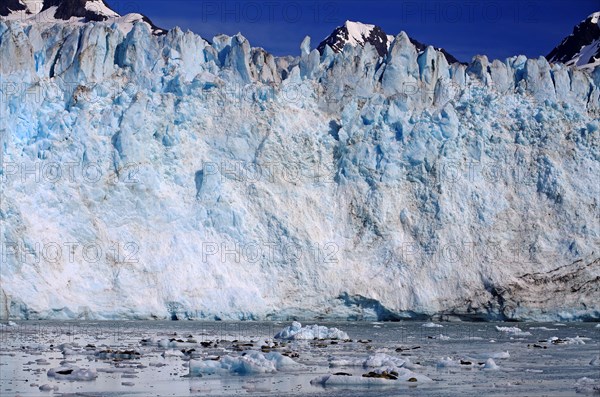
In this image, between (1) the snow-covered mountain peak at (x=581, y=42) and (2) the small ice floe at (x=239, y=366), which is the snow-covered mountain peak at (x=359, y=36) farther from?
(2) the small ice floe at (x=239, y=366)

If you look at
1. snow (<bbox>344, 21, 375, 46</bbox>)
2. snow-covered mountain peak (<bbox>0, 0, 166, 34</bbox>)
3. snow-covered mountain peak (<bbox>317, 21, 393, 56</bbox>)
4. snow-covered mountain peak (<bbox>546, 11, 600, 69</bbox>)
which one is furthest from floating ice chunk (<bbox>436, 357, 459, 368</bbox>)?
snow (<bbox>344, 21, 375, 46</bbox>)

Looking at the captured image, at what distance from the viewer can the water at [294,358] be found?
16047 mm

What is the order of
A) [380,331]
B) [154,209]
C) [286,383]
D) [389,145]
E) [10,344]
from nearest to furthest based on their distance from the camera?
[286,383] → [10,344] → [380,331] → [154,209] → [389,145]

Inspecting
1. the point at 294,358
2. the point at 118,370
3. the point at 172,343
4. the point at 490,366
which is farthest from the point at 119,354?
the point at 490,366

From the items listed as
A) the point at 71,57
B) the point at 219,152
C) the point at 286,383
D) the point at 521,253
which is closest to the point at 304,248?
the point at 219,152

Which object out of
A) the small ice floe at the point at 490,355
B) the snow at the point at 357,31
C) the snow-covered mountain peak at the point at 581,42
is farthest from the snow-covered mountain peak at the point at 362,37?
the small ice floe at the point at 490,355

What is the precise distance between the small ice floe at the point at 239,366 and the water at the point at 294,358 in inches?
12.5

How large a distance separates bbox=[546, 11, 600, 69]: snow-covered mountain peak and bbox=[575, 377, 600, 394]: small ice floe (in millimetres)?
49789

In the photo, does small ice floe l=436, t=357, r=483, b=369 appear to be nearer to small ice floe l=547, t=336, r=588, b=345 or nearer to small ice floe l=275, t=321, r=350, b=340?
small ice floe l=547, t=336, r=588, b=345

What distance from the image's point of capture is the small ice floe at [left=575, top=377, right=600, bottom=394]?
15895 mm

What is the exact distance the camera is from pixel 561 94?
3791cm

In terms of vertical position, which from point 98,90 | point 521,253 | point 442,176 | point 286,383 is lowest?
point 286,383

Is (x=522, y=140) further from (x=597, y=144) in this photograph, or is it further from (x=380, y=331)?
(x=380, y=331)

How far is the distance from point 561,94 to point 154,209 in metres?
16.1
